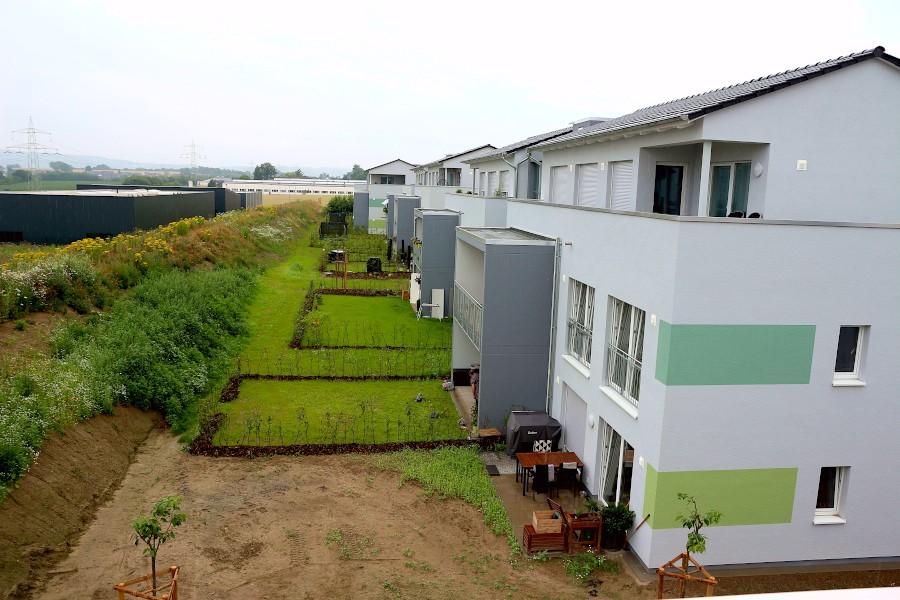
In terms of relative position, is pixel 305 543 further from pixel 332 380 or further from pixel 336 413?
pixel 332 380

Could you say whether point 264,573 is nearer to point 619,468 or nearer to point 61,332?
point 619,468

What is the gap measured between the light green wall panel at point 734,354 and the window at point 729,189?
9.90 ft

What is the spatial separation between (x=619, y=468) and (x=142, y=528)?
7.56 metres

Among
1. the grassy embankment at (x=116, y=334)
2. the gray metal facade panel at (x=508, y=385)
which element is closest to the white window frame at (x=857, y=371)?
the gray metal facade panel at (x=508, y=385)

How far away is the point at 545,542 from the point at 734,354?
14.0 ft

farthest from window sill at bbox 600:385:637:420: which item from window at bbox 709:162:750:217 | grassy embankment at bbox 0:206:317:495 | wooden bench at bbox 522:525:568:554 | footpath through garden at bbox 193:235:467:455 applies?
grassy embankment at bbox 0:206:317:495

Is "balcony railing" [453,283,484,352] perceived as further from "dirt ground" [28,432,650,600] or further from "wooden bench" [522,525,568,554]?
"wooden bench" [522,525,568,554]

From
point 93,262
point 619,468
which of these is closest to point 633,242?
point 619,468

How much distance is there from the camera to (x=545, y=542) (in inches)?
438

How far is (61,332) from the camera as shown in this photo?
57.1 feet

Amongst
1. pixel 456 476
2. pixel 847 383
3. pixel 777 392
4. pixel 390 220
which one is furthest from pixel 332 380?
pixel 390 220

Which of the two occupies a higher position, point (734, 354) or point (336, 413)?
point (734, 354)

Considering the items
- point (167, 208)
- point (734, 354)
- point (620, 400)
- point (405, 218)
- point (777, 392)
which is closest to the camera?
point (734, 354)

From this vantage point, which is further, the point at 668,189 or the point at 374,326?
the point at 374,326
